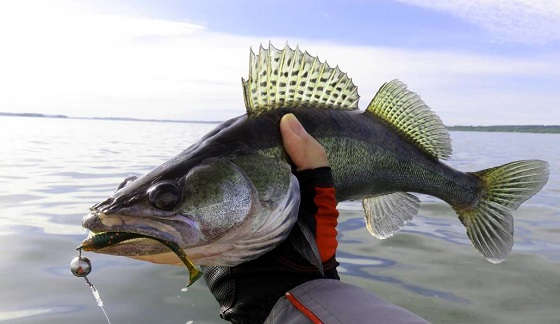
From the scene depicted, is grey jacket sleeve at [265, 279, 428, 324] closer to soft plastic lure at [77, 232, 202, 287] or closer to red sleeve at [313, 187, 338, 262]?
red sleeve at [313, 187, 338, 262]

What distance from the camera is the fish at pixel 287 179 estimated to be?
222cm

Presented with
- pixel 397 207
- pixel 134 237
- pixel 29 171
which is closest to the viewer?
pixel 134 237

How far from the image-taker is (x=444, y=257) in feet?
22.3

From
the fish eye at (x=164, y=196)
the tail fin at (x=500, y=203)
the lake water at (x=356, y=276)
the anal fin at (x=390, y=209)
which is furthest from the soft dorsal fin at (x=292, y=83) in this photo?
the lake water at (x=356, y=276)

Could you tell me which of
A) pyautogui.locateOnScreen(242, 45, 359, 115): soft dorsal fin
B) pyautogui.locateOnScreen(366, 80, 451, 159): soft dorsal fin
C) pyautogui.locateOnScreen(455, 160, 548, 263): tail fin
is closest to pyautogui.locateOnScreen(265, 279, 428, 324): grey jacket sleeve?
pyautogui.locateOnScreen(242, 45, 359, 115): soft dorsal fin

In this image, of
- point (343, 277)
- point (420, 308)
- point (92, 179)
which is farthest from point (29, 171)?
point (420, 308)

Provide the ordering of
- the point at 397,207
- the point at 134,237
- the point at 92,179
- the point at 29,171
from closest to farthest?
the point at 134,237 < the point at 397,207 < the point at 92,179 < the point at 29,171

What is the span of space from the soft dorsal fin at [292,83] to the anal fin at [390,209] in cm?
87

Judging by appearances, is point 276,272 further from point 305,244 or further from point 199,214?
point 199,214

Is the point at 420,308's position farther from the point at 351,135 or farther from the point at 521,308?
the point at 351,135

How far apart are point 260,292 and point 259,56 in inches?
55.1

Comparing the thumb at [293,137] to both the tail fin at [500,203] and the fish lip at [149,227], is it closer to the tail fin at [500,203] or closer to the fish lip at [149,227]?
the fish lip at [149,227]

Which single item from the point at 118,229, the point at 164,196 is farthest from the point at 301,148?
the point at 118,229

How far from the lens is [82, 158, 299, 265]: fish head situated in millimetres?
2154
